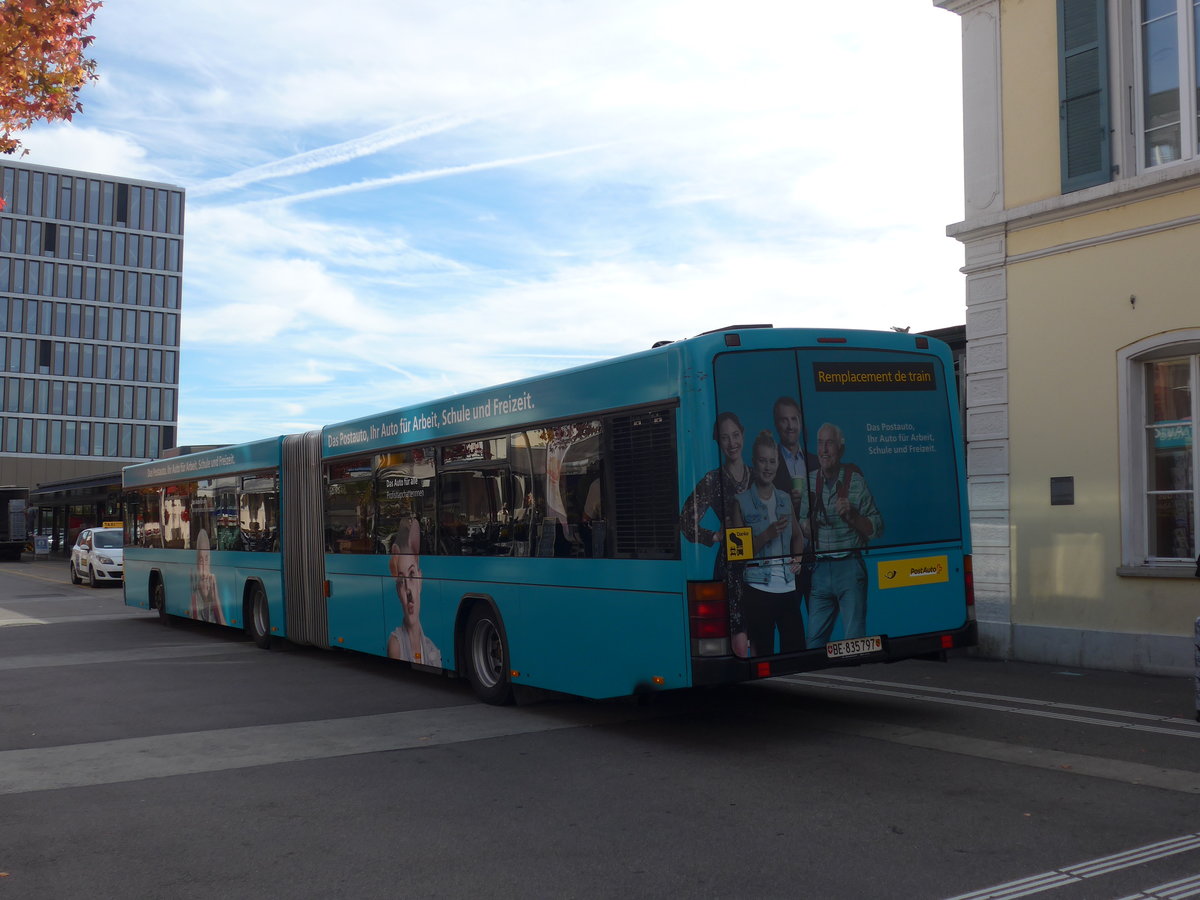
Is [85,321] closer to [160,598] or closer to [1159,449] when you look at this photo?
[160,598]

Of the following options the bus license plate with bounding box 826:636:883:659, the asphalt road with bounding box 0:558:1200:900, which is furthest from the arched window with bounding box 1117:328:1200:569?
the bus license plate with bounding box 826:636:883:659

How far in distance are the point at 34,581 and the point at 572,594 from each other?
31.3 meters

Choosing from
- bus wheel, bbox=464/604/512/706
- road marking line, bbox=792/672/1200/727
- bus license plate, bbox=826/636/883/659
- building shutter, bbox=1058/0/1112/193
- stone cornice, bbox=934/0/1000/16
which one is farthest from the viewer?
stone cornice, bbox=934/0/1000/16

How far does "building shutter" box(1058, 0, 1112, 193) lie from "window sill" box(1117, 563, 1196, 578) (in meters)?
3.97

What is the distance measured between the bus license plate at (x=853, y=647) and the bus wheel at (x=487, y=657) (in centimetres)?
310

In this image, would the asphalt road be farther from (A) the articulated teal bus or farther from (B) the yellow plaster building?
(B) the yellow plaster building

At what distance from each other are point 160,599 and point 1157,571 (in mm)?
15354

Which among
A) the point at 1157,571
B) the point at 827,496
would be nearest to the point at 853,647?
the point at 827,496

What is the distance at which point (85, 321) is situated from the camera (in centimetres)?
10662

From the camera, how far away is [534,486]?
9.41 meters

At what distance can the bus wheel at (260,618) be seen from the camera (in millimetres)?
15516

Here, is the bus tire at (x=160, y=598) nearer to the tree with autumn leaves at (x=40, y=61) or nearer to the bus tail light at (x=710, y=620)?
the tree with autumn leaves at (x=40, y=61)

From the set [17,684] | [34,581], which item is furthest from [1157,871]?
[34,581]

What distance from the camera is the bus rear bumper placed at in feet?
24.8
